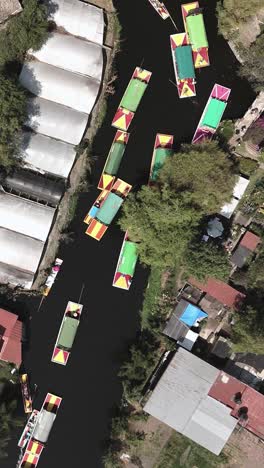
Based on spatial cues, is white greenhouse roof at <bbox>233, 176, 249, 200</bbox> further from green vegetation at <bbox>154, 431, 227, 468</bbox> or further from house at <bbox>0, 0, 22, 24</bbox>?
house at <bbox>0, 0, 22, 24</bbox>

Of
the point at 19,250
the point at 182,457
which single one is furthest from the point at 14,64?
the point at 182,457

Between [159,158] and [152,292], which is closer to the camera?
[159,158]

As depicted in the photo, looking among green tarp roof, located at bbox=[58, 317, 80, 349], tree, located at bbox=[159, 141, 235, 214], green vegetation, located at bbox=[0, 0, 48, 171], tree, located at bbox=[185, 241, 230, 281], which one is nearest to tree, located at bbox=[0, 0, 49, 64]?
green vegetation, located at bbox=[0, 0, 48, 171]

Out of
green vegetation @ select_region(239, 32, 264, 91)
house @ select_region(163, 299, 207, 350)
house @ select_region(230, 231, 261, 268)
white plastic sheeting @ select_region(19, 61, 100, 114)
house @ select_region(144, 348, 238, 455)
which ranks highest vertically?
green vegetation @ select_region(239, 32, 264, 91)

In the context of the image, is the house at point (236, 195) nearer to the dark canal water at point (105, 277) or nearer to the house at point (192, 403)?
the dark canal water at point (105, 277)

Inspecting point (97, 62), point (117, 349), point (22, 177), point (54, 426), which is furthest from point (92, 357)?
point (97, 62)

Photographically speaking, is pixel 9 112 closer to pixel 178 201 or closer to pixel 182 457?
pixel 178 201
